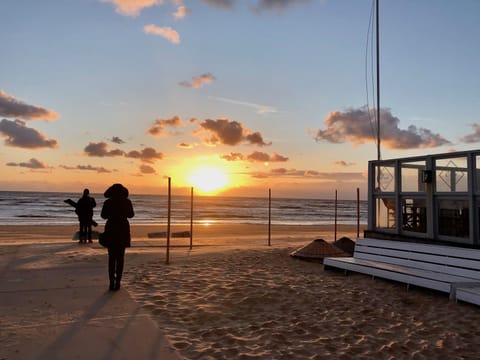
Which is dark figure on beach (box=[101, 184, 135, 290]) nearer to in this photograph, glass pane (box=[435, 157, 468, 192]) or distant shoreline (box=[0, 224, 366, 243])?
glass pane (box=[435, 157, 468, 192])

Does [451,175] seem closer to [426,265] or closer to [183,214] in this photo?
[426,265]

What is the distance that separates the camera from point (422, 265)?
785 cm

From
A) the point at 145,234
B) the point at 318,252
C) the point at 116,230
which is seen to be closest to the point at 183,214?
the point at 145,234

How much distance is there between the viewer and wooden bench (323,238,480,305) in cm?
672

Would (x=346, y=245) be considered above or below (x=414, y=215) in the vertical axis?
below

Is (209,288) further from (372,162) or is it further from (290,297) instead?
(372,162)

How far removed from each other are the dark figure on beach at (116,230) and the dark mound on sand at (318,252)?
5277 millimetres

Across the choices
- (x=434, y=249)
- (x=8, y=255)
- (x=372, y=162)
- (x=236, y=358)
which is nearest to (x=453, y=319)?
(x=434, y=249)

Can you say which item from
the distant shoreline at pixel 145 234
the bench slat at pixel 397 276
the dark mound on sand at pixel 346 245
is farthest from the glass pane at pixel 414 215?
the distant shoreline at pixel 145 234

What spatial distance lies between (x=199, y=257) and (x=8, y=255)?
15.8 ft

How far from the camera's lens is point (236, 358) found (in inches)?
165

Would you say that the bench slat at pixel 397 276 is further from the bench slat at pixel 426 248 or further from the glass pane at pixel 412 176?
the glass pane at pixel 412 176

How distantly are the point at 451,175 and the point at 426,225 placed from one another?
3.70 ft

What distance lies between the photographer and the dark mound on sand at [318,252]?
1077 cm
